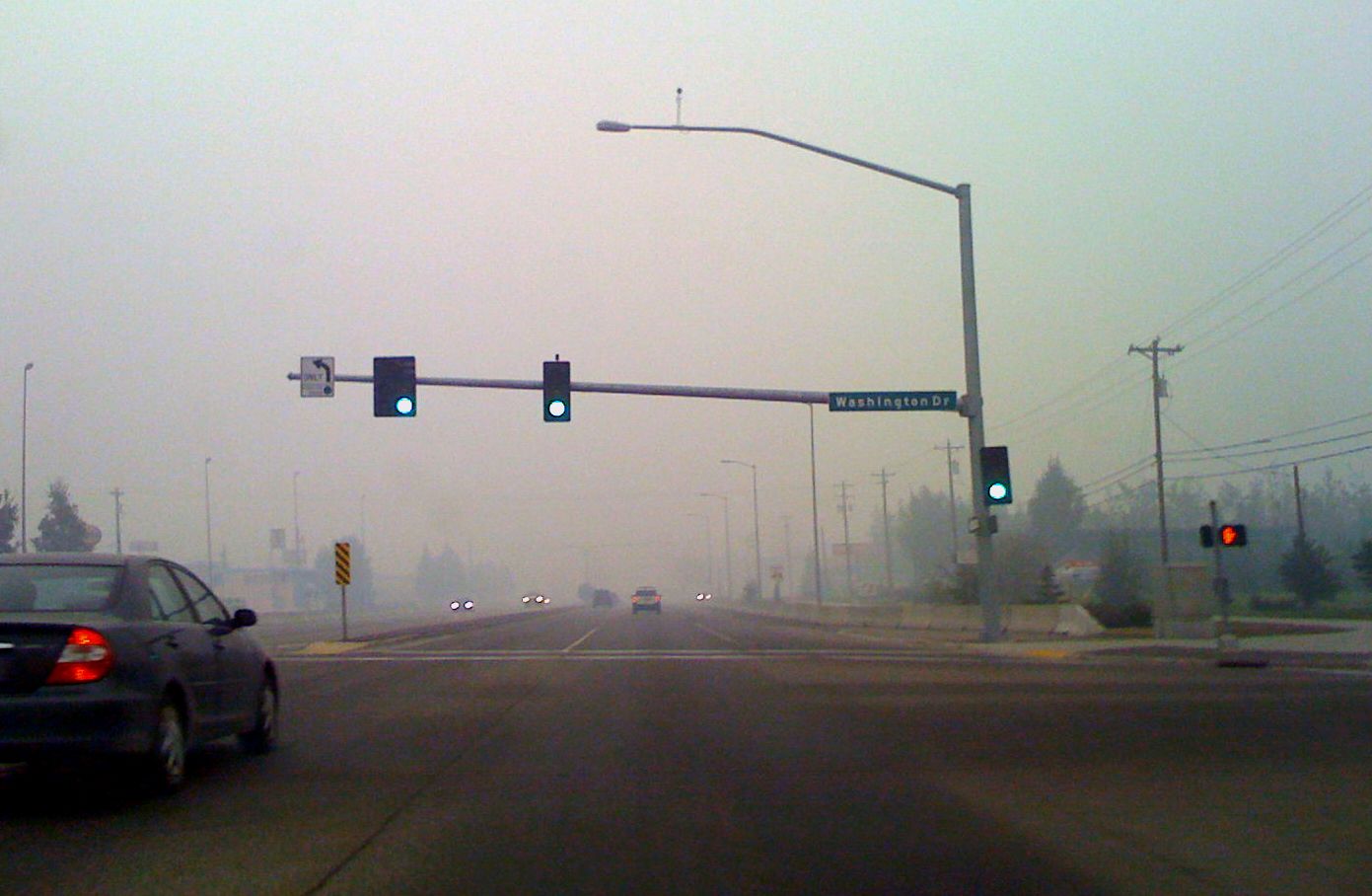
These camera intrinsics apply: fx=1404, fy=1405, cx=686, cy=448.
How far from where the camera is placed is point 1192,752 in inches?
488

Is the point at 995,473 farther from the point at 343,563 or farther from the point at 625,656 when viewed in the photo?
the point at 343,563

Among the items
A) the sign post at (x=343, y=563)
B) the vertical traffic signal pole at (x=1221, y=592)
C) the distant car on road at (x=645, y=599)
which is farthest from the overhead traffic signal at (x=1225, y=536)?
the distant car on road at (x=645, y=599)

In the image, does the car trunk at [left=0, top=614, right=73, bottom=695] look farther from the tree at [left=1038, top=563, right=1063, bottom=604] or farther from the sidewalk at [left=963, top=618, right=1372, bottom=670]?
the tree at [left=1038, top=563, right=1063, bottom=604]

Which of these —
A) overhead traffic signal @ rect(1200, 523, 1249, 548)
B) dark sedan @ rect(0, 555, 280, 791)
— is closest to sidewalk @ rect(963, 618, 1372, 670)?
overhead traffic signal @ rect(1200, 523, 1249, 548)

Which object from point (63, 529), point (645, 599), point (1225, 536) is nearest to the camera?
point (1225, 536)

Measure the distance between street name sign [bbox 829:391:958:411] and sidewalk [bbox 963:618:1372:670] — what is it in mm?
5402

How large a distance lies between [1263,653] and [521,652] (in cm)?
1493

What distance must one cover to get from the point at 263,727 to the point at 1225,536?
21.3 m

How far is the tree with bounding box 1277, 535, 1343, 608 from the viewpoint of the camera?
204ft

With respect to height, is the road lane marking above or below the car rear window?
below

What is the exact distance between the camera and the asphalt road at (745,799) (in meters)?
7.61

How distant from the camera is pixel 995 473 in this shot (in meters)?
28.9

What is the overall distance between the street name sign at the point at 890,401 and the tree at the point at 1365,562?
35.5m

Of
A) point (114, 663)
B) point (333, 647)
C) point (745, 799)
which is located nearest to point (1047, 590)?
point (333, 647)
